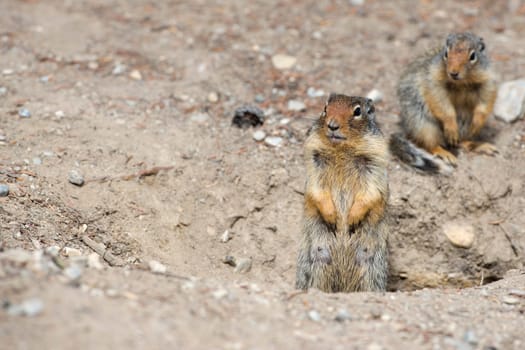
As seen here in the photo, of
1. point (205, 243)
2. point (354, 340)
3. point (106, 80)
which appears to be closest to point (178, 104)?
point (106, 80)

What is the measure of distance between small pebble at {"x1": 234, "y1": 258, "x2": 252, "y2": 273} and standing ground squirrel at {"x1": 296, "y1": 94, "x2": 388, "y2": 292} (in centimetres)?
66

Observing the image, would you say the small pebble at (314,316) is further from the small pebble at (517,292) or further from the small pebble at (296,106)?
the small pebble at (296,106)

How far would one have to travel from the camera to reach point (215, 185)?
6629 millimetres

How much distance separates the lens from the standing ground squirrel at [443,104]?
6926 millimetres

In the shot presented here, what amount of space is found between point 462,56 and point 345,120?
2.09 meters

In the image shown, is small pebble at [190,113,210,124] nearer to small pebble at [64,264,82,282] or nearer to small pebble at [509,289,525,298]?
small pebble at [64,264,82,282]

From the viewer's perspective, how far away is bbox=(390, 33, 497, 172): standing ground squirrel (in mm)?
6926

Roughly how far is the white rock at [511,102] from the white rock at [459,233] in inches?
59.0

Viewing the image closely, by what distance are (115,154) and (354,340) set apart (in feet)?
11.4

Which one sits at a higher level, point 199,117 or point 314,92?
point 314,92

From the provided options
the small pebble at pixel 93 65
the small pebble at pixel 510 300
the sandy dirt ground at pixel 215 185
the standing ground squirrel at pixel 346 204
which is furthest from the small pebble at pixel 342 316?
the small pebble at pixel 93 65

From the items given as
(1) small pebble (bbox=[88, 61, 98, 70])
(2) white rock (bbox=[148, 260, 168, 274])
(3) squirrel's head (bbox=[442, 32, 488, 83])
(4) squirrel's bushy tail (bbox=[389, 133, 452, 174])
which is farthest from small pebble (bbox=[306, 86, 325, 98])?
(2) white rock (bbox=[148, 260, 168, 274])

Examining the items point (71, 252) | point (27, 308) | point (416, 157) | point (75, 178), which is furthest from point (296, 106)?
point (27, 308)

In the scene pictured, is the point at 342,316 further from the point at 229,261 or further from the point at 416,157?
the point at 416,157
